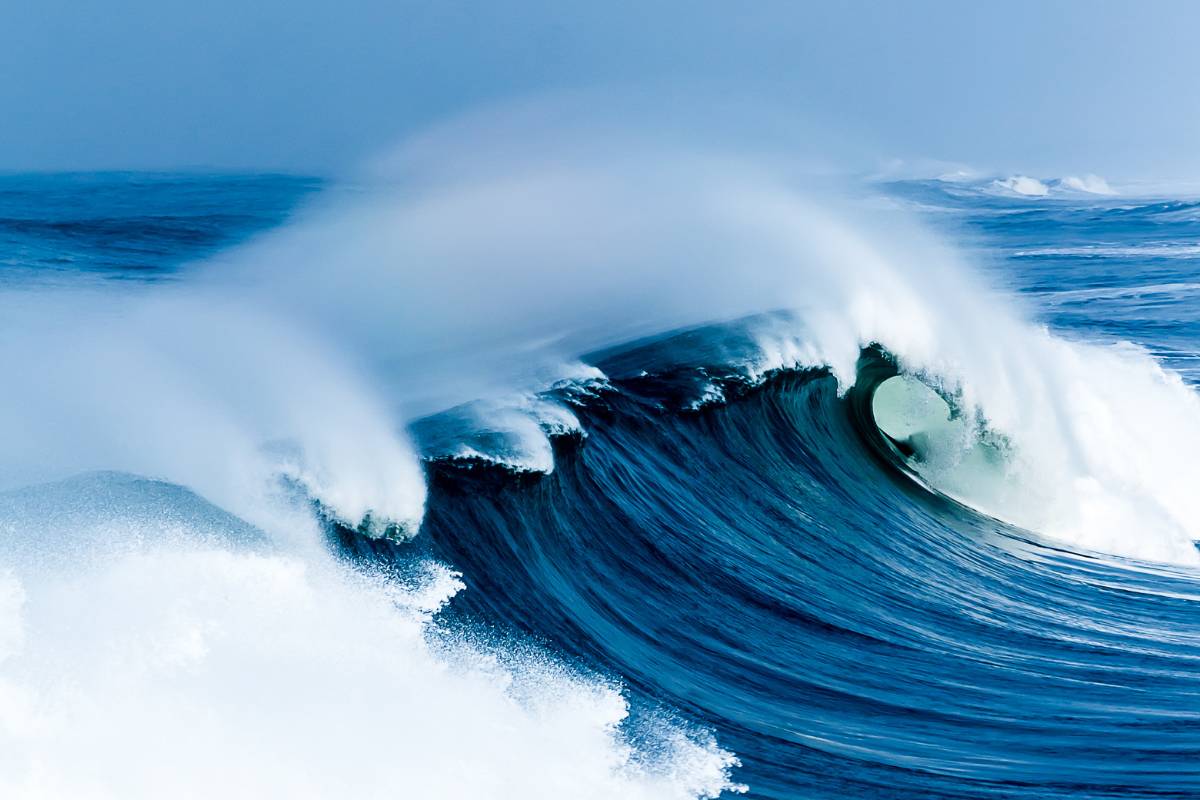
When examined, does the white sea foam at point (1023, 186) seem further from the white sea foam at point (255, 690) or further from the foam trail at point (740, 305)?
the white sea foam at point (255, 690)

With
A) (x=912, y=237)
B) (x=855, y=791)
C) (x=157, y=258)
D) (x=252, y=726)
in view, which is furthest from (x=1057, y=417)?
(x=157, y=258)

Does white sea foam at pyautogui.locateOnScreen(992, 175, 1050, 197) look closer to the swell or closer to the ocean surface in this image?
the ocean surface

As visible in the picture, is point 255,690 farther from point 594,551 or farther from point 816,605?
point 816,605

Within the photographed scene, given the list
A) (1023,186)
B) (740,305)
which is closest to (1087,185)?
(1023,186)

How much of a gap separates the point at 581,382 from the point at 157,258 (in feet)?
29.6

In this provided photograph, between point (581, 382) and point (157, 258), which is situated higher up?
point (157, 258)

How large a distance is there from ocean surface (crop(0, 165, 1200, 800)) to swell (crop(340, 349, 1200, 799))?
26 millimetres

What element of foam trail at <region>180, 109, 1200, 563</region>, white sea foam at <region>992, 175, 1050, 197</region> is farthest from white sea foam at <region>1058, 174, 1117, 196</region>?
foam trail at <region>180, 109, 1200, 563</region>

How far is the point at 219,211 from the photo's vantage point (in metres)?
22.7

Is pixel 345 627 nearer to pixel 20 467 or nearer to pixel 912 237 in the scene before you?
pixel 20 467

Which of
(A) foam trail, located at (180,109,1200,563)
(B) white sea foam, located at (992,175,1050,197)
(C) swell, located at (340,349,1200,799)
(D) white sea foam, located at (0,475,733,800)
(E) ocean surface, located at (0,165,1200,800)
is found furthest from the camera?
(B) white sea foam, located at (992,175,1050,197)

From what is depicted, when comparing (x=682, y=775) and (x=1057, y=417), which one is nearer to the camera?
(x=682, y=775)

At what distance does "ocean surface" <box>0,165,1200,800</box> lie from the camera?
4062 millimetres

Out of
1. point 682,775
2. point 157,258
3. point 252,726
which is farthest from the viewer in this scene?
point 157,258
